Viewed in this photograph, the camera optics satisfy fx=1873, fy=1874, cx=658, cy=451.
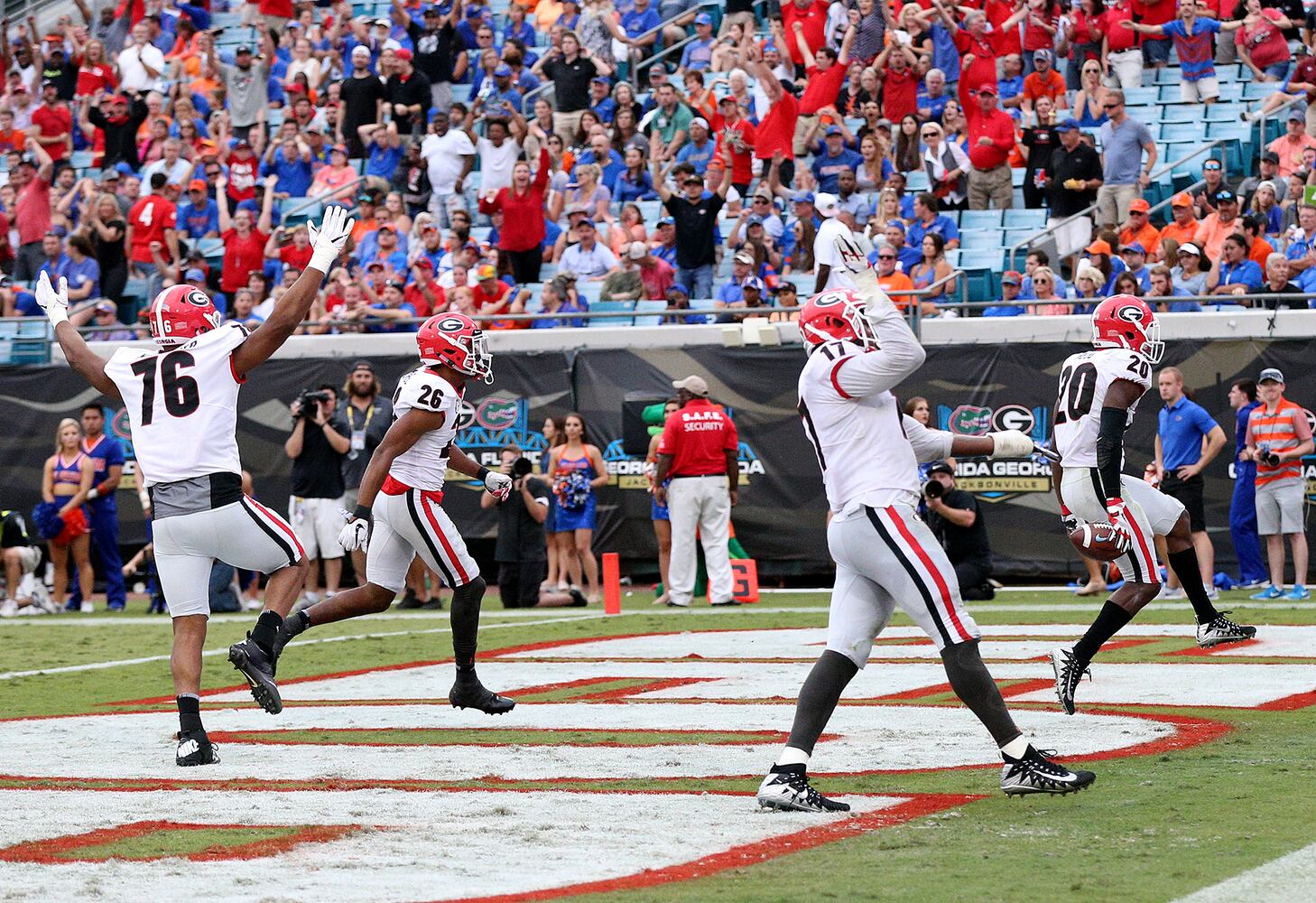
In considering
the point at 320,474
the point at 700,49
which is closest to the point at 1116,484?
the point at 320,474

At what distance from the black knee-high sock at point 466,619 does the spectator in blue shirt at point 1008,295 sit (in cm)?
971

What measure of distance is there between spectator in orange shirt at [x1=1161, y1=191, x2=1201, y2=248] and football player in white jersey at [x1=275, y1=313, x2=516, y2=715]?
1033 cm

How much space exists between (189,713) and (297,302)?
71.4 inches

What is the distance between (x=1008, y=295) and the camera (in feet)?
60.7

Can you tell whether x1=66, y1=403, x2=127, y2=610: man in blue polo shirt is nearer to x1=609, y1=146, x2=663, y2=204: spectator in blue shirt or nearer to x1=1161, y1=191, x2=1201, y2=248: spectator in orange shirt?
x1=609, y1=146, x2=663, y2=204: spectator in blue shirt

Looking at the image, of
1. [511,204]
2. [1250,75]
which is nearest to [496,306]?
[511,204]

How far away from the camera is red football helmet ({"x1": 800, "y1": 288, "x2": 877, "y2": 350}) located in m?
6.71

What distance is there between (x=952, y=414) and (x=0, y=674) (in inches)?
376

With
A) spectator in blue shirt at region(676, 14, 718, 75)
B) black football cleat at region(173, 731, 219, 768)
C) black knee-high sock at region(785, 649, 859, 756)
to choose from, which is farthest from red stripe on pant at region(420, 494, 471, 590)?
spectator in blue shirt at region(676, 14, 718, 75)

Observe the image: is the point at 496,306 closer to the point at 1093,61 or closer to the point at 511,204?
the point at 511,204

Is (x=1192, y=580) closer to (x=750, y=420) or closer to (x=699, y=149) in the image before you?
(x=750, y=420)

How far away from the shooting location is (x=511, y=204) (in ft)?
69.4

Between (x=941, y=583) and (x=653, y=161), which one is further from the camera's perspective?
(x=653, y=161)

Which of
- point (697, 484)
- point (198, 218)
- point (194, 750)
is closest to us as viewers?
point (194, 750)
